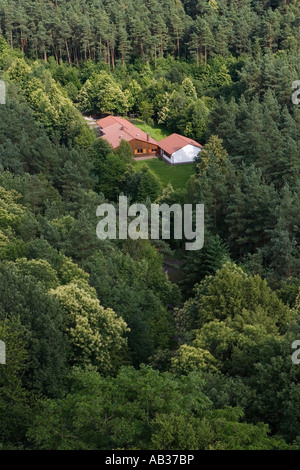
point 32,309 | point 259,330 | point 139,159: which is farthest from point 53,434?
point 139,159

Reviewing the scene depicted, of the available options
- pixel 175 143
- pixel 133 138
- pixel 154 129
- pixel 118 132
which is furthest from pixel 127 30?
pixel 175 143

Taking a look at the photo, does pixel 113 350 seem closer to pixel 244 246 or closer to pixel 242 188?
pixel 244 246

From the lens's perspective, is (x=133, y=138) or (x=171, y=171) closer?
(x=171, y=171)

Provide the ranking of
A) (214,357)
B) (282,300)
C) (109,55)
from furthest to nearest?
(109,55), (282,300), (214,357)

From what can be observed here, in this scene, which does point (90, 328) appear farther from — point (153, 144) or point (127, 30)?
point (127, 30)

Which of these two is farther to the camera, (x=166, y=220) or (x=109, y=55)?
(x=109, y=55)


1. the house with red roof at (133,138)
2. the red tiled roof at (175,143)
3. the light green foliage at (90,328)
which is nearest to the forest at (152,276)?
the light green foliage at (90,328)

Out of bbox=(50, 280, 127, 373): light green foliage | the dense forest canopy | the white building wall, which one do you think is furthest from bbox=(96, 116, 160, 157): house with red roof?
bbox=(50, 280, 127, 373): light green foliage

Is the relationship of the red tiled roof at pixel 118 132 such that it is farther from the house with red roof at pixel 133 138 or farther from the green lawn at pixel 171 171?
the green lawn at pixel 171 171
